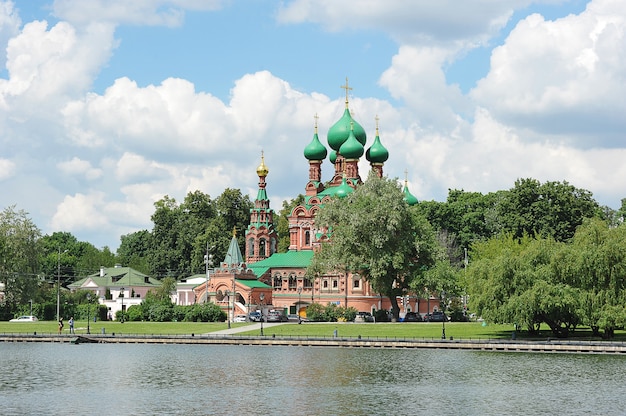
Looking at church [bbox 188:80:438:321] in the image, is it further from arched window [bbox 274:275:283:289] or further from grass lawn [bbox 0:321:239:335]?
grass lawn [bbox 0:321:239:335]

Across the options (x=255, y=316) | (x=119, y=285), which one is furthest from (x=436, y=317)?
(x=119, y=285)

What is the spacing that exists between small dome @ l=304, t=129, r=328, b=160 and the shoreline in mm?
41802

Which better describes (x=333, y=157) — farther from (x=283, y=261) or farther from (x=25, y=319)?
(x=25, y=319)

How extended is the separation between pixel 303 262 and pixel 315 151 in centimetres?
1651

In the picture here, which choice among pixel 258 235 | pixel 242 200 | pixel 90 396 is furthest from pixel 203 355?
pixel 242 200

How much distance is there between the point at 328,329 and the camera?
79062 millimetres

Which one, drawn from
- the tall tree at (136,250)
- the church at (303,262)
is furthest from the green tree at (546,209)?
the tall tree at (136,250)

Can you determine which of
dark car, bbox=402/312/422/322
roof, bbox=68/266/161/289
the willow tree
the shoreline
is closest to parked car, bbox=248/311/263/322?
the willow tree

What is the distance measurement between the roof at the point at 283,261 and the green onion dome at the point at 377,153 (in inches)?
510

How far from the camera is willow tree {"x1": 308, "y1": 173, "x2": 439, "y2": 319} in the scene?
82875 mm

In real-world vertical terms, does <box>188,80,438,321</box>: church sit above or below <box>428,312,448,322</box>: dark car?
above

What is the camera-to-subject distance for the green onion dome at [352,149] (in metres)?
108

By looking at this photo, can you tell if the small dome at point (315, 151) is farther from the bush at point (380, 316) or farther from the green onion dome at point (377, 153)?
the bush at point (380, 316)

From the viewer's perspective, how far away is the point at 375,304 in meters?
97.2
